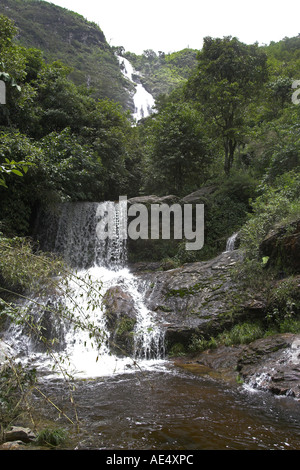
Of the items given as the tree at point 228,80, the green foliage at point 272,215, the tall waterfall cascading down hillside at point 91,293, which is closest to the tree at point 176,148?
the tree at point 228,80

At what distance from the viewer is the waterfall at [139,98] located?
4649 centimetres

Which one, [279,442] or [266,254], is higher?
[266,254]

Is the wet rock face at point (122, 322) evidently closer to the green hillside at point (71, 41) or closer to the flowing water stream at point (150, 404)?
the flowing water stream at point (150, 404)

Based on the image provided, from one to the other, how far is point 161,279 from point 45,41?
177 ft

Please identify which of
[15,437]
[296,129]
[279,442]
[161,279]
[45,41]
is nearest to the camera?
[15,437]

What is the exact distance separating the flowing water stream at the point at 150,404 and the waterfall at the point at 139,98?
122 feet

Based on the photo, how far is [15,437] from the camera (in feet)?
9.53

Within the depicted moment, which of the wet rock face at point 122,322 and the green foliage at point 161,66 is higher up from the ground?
the green foliage at point 161,66

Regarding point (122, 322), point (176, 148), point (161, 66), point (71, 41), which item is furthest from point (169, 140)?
point (161, 66)

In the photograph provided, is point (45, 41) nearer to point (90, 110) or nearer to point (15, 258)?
point (90, 110)

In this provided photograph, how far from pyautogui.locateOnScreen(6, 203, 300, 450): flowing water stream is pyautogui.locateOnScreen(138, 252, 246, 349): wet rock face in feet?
1.68

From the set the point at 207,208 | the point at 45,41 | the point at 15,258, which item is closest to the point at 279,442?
the point at 15,258

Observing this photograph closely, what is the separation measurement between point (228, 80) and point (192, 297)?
12221mm

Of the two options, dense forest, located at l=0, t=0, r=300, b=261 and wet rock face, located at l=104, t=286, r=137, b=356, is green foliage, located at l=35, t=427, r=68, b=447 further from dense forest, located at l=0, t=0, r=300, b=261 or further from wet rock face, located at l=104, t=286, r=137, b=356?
dense forest, located at l=0, t=0, r=300, b=261
